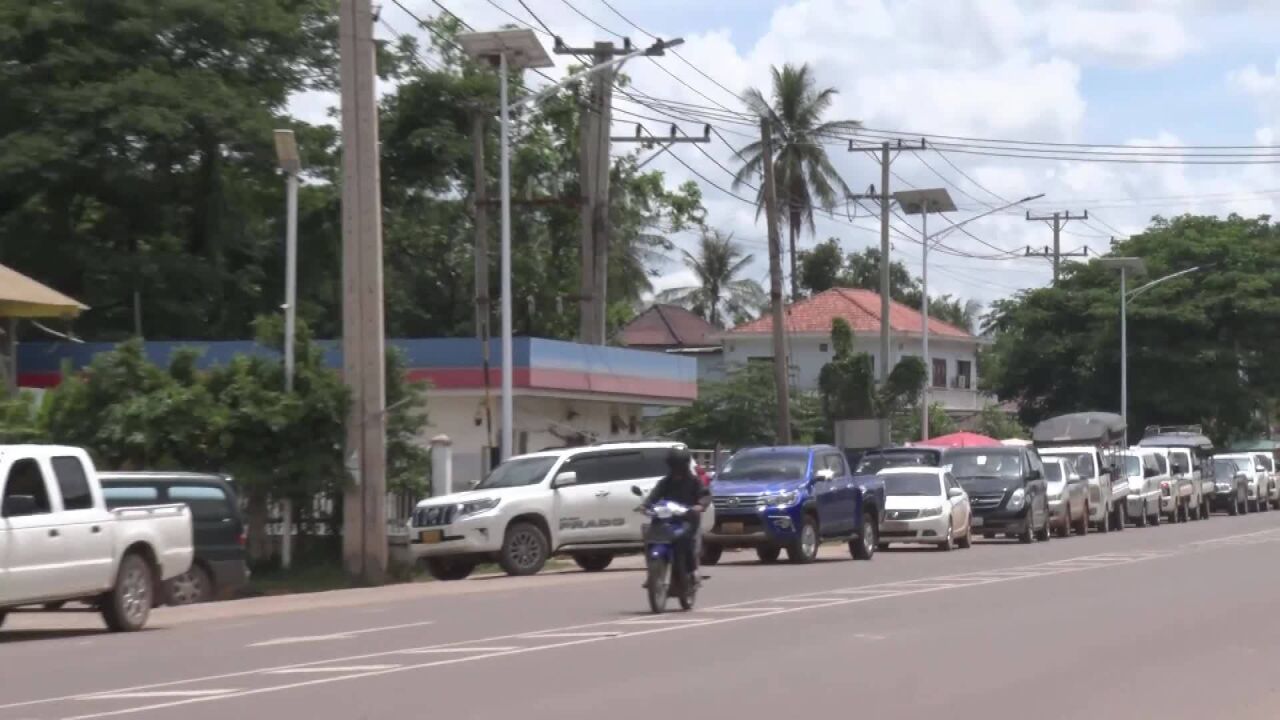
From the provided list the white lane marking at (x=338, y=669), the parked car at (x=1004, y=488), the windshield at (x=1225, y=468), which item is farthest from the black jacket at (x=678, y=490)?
the windshield at (x=1225, y=468)

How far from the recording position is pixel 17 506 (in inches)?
667

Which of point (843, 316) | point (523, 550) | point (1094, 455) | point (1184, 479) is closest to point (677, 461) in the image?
point (523, 550)

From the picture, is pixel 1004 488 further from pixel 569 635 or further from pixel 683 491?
pixel 569 635

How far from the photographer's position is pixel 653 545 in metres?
19.1

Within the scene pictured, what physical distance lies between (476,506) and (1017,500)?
47.8ft

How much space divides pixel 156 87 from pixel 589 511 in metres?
18.0

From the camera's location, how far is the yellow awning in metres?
33.0

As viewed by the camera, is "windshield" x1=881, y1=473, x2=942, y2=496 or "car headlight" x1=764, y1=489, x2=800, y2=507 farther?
"windshield" x1=881, y1=473, x2=942, y2=496

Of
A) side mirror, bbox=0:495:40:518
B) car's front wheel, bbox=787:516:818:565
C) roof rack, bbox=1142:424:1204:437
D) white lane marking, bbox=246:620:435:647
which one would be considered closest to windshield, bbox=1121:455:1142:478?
roof rack, bbox=1142:424:1204:437

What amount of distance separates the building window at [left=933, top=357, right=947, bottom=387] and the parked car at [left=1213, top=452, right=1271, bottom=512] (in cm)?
2222

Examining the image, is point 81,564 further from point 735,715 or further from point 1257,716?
point 1257,716

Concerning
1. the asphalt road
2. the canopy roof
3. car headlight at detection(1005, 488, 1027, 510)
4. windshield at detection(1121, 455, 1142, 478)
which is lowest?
the asphalt road

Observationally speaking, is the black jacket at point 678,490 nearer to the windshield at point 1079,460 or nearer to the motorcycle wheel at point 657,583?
the motorcycle wheel at point 657,583

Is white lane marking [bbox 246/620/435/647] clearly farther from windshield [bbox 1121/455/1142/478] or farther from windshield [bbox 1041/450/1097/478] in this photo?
windshield [bbox 1121/455/1142/478]
